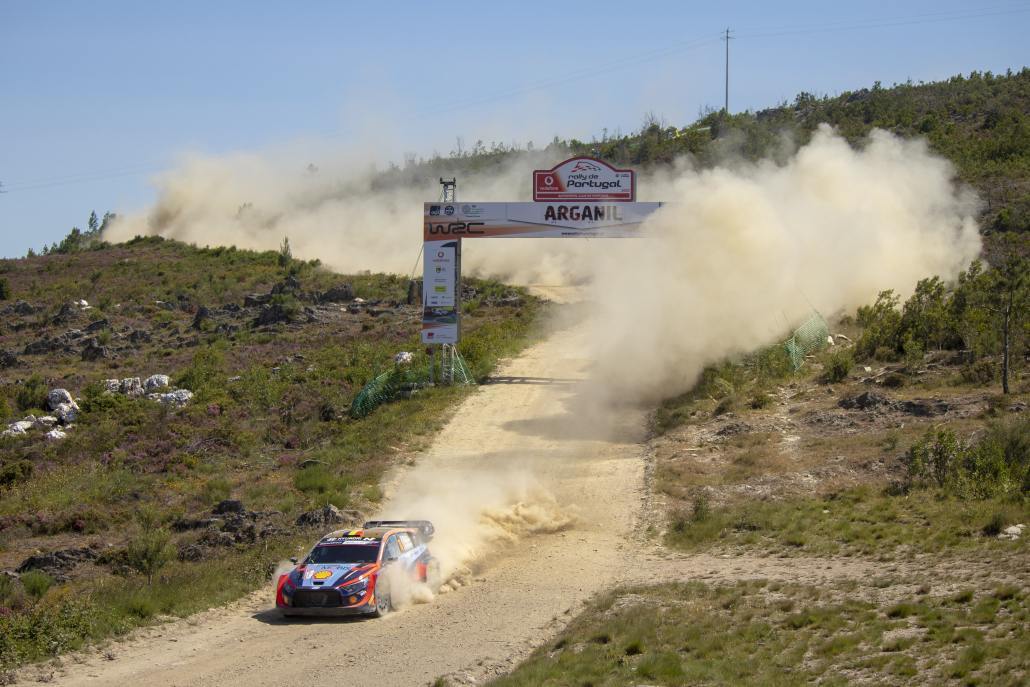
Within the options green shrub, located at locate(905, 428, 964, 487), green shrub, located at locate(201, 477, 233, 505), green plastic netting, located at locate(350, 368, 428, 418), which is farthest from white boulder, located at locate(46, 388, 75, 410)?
green shrub, located at locate(905, 428, 964, 487)

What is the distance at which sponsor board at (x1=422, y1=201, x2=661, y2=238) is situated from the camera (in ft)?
124

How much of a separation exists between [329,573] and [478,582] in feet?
11.7

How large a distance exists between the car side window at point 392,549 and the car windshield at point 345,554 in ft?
0.70

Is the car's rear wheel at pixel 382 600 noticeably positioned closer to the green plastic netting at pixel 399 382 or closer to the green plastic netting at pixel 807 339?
the green plastic netting at pixel 399 382

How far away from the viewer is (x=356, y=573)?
18.5 meters

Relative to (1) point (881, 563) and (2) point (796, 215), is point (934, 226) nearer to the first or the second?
(2) point (796, 215)

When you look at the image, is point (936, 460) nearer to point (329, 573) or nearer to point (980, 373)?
point (980, 373)

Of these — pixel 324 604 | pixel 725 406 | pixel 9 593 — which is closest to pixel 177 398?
pixel 725 406

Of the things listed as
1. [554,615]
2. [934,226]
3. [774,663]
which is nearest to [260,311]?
[934,226]

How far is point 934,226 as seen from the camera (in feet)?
174

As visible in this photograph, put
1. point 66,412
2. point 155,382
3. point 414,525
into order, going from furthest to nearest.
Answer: point 155,382 → point 66,412 → point 414,525

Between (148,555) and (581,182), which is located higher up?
(581,182)

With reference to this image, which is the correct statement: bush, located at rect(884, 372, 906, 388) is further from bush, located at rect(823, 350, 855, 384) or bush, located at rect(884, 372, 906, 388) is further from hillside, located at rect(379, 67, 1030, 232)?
hillside, located at rect(379, 67, 1030, 232)

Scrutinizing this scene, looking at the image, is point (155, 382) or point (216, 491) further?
point (155, 382)
